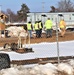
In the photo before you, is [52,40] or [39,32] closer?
[52,40]

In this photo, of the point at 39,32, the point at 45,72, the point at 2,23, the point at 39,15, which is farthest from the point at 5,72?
the point at 39,15

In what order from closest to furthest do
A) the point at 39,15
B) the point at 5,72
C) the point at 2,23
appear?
the point at 5,72
the point at 2,23
the point at 39,15

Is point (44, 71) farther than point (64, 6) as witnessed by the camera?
No

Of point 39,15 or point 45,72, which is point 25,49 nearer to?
point 45,72

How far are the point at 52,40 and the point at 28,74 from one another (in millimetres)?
21525

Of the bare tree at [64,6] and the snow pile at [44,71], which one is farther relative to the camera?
the bare tree at [64,6]

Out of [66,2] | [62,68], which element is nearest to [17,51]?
[62,68]

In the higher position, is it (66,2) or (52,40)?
(66,2)

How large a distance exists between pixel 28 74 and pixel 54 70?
2.93ft

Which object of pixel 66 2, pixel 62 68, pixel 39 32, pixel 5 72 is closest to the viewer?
pixel 5 72

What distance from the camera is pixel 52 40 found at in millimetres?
31688

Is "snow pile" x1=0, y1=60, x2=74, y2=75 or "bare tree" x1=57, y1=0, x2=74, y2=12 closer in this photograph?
"snow pile" x1=0, y1=60, x2=74, y2=75

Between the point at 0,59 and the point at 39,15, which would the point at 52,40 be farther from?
the point at 39,15

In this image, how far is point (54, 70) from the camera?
35.2 ft
